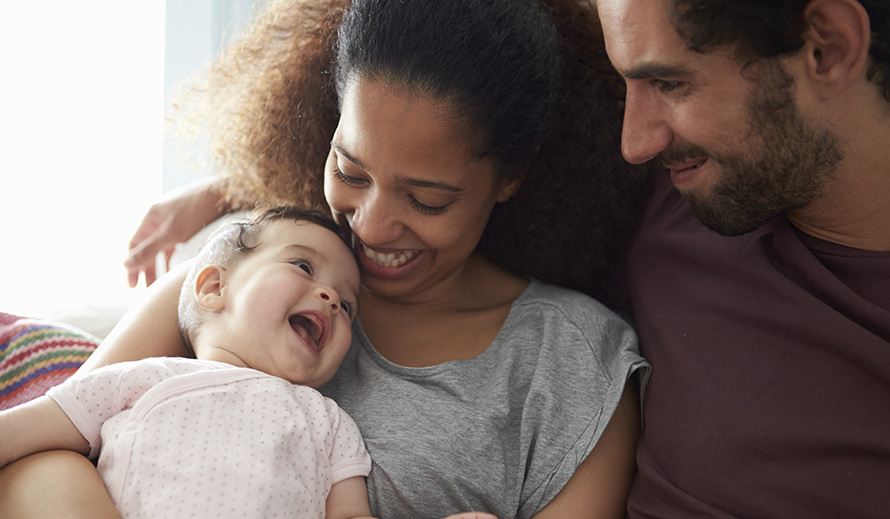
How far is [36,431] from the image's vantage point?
1.33 metres

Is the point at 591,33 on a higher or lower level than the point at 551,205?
higher

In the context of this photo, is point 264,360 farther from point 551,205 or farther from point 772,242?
point 772,242

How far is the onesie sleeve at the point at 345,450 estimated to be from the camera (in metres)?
1.43

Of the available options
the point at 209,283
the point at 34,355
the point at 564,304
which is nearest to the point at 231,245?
the point at 209,283

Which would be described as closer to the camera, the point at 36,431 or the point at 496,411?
the point at 36,431

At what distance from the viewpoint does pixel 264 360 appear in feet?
4.85

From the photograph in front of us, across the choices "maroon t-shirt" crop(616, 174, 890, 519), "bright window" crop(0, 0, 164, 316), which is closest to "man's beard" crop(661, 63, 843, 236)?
"maroon t-shirt" crop(616, 174, 890, 519)

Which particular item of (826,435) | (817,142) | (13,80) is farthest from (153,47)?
(826,435)

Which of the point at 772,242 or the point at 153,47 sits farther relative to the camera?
the point at 153,47

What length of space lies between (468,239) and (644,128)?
429mm

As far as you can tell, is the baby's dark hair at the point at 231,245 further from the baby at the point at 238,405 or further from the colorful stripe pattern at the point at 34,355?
the colorful stripe pattern at the point at 34,355

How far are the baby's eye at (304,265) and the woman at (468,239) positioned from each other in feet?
0.37

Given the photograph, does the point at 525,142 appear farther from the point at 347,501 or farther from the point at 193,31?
the point at 193,31

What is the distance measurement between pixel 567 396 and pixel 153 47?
222cm
